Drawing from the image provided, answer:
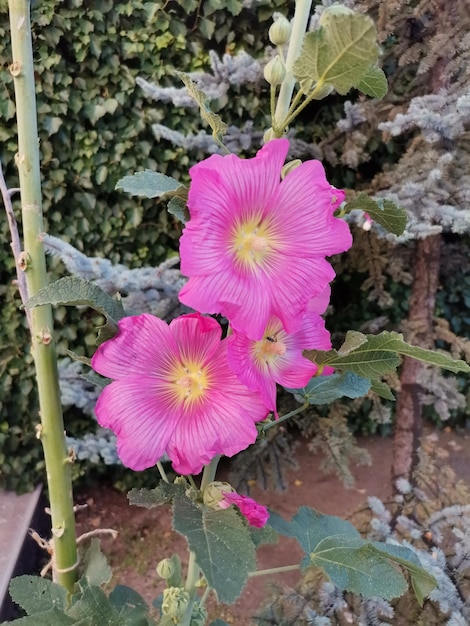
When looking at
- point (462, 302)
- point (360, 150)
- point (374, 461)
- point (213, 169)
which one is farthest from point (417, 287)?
point (213, 169)

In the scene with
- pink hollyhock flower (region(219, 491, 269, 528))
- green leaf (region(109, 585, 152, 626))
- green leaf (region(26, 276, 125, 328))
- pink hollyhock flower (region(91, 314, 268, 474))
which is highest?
green leaf (region(26, 276, 125, 328))

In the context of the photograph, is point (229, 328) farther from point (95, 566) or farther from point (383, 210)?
point (95, 566)

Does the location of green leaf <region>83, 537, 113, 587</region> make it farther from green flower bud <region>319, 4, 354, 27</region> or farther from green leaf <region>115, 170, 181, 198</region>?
green flower bud <region>319, 4, 354, 27</region>

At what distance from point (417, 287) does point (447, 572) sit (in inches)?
42.4

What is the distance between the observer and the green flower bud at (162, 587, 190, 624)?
2.23 ft

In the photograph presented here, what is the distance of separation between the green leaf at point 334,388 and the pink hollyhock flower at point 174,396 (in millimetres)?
160

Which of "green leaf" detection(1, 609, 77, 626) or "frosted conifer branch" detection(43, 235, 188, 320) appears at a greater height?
"frosted conifer branch" detection(43, 235, 188, 320)

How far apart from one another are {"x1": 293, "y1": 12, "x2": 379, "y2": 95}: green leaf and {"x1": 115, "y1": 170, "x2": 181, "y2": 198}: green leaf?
181 mm

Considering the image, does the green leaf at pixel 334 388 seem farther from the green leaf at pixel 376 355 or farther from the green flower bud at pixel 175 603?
the green flower bud at pixel 175 603

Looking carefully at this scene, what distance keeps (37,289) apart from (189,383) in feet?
0.77

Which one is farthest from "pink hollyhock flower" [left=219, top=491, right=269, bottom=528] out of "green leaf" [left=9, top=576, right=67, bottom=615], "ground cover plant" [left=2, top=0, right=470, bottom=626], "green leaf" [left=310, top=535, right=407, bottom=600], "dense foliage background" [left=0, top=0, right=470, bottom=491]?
"dense foliage background" [left=0, top=0, right=470, bottom=491]

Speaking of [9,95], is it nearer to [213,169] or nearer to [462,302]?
[213,169]

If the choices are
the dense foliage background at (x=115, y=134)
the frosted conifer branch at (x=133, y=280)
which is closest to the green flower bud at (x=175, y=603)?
the frosted conifer branch at (x=133, y=280)

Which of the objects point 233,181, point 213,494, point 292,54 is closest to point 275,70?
point 292,54
